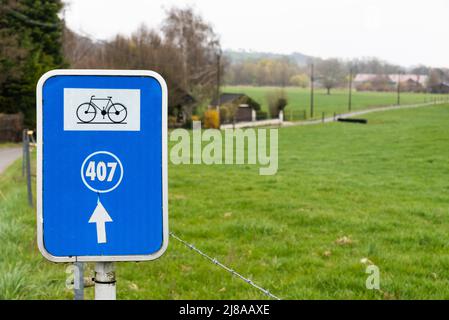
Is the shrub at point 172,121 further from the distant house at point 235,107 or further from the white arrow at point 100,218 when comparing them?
the white arrow at point 100,218

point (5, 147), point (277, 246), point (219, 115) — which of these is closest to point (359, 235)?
point (277, 246)

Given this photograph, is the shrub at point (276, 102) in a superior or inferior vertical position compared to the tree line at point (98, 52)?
inferior

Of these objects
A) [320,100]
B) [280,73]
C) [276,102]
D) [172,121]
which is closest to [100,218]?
[172,121]

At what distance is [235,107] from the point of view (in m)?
43.2

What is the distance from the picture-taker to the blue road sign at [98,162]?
48.9 inches

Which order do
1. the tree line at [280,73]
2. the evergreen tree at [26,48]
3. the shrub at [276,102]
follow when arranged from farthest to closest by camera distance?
the shrub at [276,102], the tree line at [280,73], the evergreen tree at [26,48]

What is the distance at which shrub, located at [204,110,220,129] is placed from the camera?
36.9 metres

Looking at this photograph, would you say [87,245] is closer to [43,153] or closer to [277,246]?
[43,153]

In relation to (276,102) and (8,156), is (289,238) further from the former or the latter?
(276,102)

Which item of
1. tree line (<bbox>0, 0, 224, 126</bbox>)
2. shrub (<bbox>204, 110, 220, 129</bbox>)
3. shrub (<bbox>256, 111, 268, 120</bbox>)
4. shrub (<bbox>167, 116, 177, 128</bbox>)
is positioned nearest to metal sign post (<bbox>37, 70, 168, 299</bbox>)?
tree line (<bbox>0, 0, 224, 126</bbox>)

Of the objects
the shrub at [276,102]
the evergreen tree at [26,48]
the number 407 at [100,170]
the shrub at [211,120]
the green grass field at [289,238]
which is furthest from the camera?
the shrub at [276,102]

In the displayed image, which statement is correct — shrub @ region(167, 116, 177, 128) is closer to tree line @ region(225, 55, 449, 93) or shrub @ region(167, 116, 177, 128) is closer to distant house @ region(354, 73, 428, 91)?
tree line @ region(225, 55, 449, 93)

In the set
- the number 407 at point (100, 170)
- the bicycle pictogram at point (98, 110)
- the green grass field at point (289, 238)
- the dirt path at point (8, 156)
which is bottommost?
the dirt path at point (8, 156)

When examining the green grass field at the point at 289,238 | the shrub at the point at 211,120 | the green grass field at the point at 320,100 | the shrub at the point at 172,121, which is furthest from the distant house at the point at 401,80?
the shrub at the point at 211,120
